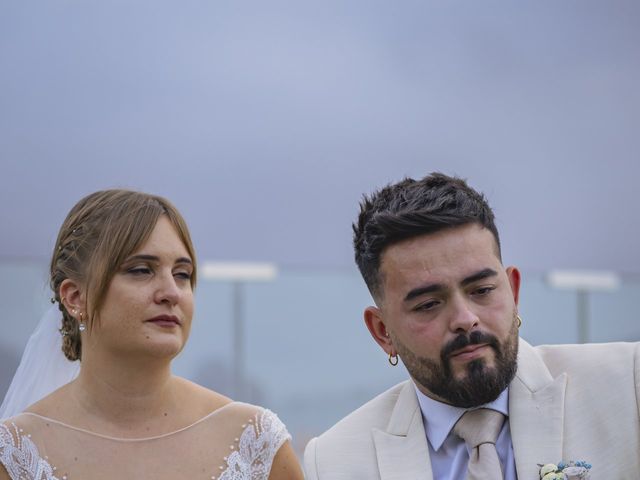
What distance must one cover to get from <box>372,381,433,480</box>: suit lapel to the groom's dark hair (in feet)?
1.12

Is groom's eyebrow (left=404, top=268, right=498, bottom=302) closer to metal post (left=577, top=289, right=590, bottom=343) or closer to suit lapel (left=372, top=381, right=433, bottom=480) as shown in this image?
suit lapel (left=372, top=381, right=433, bottom=480)

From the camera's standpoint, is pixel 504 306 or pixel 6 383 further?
pixel 6 383

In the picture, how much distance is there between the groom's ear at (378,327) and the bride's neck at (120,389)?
0.59 meters

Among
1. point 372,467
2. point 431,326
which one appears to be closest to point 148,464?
point 372,467

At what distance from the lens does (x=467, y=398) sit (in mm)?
2635

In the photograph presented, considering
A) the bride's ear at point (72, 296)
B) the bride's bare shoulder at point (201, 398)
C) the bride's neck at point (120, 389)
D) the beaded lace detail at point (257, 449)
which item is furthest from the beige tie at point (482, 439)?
the bride's ear at point (72, 296)

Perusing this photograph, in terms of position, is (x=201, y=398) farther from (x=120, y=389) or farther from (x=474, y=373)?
(x=474, y=373)

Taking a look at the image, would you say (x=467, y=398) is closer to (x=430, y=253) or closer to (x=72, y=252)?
(x=430, y=253)

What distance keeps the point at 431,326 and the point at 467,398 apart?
212 mm

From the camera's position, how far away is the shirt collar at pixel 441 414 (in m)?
2.71

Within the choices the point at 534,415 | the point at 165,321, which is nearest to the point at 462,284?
the point at 534,415

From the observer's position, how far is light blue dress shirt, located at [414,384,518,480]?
8.74 ft

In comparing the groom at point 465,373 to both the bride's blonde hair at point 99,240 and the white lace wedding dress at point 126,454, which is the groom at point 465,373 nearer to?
the white lace wedding dress at point 126,454

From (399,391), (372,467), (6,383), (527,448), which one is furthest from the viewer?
(6,383)
